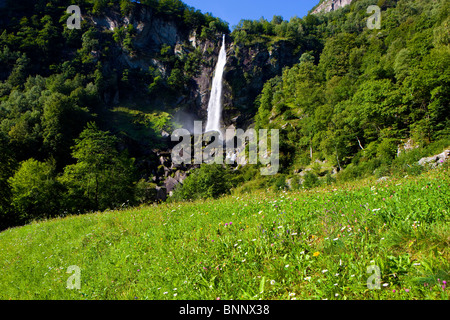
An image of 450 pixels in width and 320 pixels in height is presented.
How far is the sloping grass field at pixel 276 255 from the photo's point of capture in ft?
10.4

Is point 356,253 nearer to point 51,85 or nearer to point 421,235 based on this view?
point 421,235

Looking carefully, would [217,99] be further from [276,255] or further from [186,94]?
[276,255]

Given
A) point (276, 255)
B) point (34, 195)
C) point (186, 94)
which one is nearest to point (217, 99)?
point (186, 94)

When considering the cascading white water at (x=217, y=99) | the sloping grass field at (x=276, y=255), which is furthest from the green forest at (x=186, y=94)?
the sloping grass field at (x=276, y=255)

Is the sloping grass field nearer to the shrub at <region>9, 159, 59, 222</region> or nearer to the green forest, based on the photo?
the green forest

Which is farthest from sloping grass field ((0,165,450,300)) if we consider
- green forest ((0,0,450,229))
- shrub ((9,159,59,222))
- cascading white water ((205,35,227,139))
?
cascading white water ((205,35,227,139))

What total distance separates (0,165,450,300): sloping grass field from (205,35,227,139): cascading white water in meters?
81.4

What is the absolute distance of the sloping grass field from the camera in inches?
124

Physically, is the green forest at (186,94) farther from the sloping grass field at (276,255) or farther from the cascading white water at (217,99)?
the sloping grass field at (276,255)

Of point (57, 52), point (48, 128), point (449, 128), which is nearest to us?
point (449, 128)

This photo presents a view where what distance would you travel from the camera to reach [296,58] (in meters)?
108

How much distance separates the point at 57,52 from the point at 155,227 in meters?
112

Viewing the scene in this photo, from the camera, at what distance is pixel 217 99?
310 ft
